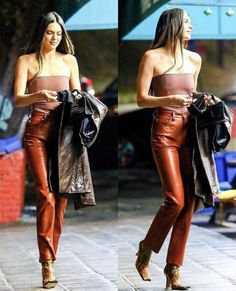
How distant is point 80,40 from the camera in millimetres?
6262

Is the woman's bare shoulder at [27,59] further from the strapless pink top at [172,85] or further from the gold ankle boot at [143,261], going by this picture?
the gold ankle boot at [143,261]

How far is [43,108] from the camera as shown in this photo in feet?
13.7

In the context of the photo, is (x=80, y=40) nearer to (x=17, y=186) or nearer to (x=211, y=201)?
(x=17, y=186)

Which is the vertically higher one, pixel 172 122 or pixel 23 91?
pixel 23 91

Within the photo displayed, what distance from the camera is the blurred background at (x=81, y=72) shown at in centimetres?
615

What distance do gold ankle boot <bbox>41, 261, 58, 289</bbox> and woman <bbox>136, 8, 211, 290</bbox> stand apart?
57 cm

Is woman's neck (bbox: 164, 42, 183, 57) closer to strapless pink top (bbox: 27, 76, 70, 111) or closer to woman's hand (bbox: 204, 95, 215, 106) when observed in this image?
woman's hand (bbox: 204, 95, 215, 106)

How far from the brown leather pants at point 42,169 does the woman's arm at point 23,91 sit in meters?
0.13

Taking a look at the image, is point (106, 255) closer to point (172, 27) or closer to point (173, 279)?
point (173, 279)

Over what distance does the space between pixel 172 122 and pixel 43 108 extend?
708 millimetres

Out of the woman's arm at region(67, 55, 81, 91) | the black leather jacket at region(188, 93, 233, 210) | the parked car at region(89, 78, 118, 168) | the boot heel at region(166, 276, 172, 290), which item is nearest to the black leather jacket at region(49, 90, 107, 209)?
the woman's arm at region(67, 55, 81, 91)

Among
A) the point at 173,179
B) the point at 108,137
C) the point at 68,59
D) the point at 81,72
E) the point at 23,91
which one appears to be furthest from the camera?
the point at 108,137

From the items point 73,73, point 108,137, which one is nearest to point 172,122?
point 73,73

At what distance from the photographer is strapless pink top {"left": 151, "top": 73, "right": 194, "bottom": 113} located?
4.04 meters
